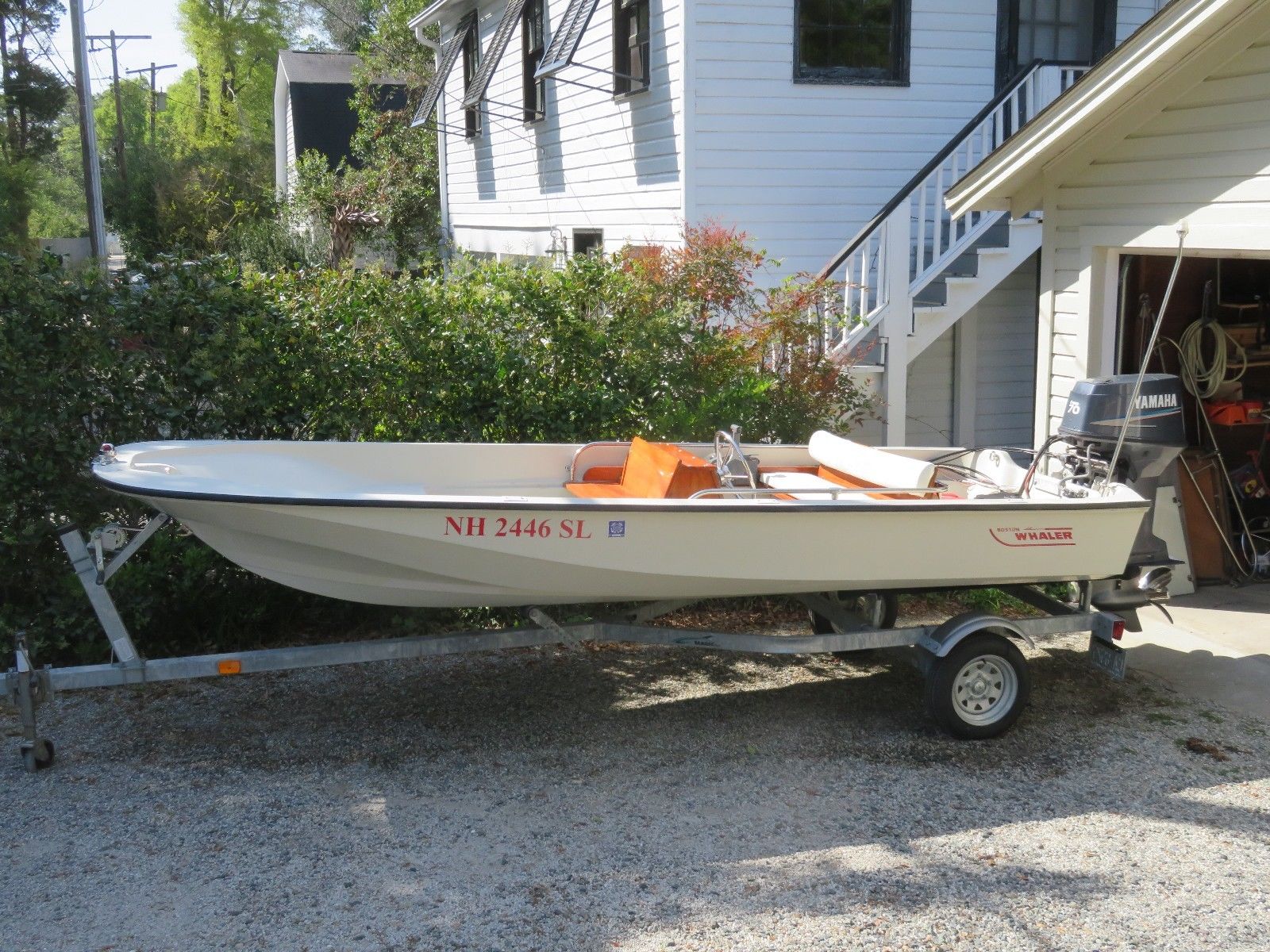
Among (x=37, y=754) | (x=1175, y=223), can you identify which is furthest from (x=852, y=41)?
(x=37, y=754)

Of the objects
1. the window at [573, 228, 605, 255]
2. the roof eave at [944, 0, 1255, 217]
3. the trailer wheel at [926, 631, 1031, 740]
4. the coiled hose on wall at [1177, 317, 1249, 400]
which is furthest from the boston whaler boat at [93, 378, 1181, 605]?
the window at [573, 228, 605, 255]

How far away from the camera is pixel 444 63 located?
65.2 ft

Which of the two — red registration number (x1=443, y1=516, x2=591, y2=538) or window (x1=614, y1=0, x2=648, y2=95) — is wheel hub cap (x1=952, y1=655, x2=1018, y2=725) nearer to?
red registration number (x1=443, y1=516, x2=591, y2=538)

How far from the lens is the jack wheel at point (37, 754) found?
5.24 meters

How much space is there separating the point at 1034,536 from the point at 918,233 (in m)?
Result: 5.53

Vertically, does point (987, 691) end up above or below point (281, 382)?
below

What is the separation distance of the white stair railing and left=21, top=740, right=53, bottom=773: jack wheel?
229 inches

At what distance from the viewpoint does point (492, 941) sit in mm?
4004

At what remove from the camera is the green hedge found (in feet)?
20.6

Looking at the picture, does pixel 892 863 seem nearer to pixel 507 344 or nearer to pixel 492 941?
pixel 492 941

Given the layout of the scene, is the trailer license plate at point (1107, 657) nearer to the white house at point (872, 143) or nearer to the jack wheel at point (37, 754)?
the white house at point (872, 143)

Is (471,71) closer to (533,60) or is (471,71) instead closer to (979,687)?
(533,60)

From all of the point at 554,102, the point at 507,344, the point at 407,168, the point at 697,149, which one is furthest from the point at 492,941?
the point at 407,168

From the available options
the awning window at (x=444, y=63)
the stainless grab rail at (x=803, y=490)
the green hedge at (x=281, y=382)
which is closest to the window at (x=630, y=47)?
the green hedge at (x=281, y=382)
